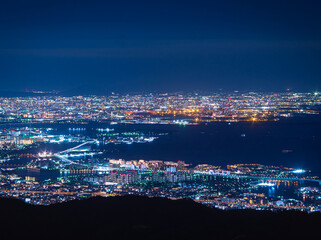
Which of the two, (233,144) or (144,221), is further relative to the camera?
(233,144)

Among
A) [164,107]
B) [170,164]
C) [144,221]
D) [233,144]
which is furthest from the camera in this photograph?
[164,107]

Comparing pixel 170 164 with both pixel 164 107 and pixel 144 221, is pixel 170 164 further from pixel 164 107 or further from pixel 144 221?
pixel 164 107

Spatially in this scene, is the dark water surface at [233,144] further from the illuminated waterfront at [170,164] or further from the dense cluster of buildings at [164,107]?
the dense cluster of buildings at [164,107]

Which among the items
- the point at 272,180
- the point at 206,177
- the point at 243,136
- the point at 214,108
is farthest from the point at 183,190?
the point at 214,108

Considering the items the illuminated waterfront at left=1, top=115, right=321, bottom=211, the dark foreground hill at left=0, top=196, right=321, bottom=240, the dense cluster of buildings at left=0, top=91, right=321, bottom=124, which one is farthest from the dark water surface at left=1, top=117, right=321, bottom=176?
the dark foreground hill at left=0, top=196, right=321, bottom=240

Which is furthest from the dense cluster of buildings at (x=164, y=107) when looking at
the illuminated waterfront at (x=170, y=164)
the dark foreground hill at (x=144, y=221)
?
the dark foreground hill at (x=144, y=221)

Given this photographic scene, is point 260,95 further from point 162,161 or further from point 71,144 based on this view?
point 162,161

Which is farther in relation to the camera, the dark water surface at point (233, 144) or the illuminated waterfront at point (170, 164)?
the dark water surface at point (233, 144)

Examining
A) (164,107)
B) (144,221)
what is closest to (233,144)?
(144,221)

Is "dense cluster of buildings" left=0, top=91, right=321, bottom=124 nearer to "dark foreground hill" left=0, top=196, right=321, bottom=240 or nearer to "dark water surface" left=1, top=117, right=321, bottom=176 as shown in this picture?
"dark water surface" left=1, top=117, right=321, bottom=176
